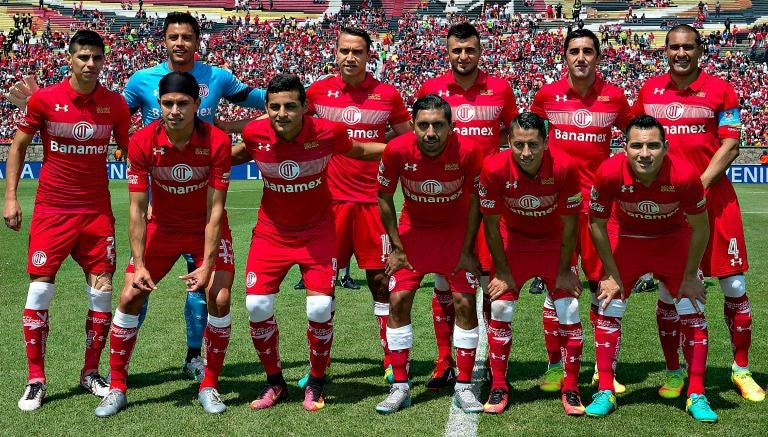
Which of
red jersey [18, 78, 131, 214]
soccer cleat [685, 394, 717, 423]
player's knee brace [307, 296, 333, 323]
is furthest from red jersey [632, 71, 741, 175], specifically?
red jersey [18, 78, 131, 214]

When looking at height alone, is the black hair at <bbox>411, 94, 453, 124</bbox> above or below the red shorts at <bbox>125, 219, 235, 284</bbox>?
above

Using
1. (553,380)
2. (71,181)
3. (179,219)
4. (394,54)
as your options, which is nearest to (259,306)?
(179,219)

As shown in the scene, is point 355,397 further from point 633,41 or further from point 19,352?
point 633,41

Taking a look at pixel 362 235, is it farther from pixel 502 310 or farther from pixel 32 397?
pixel 32 397

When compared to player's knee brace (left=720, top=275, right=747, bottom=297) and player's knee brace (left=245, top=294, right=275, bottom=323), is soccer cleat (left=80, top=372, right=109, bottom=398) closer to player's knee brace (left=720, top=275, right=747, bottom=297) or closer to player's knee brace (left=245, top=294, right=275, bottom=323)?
player's knee brace (left=245, top=294, right=275, bottom=323)

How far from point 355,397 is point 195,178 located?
1965mm

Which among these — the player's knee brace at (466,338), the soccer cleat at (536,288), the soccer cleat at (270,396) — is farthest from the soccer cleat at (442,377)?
the soccer cleat at (536,288)

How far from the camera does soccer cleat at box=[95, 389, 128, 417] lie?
5738 millimetres

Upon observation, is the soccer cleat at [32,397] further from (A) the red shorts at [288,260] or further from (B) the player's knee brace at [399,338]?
(B) the player's knee brace at [399,338]

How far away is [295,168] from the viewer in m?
6.05

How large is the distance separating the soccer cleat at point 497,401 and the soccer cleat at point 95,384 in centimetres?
270

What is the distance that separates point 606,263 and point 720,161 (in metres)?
1.26

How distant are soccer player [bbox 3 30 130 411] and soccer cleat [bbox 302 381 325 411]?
1502mm

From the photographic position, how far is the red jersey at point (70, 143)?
6.34 metres
